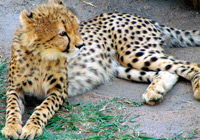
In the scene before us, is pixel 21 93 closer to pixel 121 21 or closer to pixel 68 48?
pixel 68 48

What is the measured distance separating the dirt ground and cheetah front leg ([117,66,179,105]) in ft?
0.18

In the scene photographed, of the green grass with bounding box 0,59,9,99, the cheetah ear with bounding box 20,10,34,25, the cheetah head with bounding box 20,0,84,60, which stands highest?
the cheetah ear with bounding box 20,10,34,25

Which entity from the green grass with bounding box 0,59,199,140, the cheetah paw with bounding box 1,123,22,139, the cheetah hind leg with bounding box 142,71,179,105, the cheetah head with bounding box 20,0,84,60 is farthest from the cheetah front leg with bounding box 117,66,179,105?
the cheetah paw with bounding box 1,123,22,139

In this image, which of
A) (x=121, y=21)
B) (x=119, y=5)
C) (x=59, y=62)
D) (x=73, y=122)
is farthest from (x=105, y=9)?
(x=73, y=122)

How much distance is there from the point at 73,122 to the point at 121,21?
5.35 feet

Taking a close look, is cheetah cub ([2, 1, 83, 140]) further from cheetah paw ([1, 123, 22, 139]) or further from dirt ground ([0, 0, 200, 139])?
dirt ground ([0, 0, 200, 139])

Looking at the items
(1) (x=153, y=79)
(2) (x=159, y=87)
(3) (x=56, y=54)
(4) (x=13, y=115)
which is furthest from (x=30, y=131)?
(1) (x=153, y=79)

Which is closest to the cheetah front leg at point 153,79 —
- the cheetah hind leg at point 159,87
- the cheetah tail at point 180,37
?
the cheetah hind leg at point 159,87

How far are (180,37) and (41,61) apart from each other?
1856 mm

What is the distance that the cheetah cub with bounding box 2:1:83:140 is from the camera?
3303 mm

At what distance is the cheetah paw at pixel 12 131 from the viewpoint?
9.84 ft

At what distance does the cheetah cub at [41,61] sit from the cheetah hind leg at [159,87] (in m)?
0.72

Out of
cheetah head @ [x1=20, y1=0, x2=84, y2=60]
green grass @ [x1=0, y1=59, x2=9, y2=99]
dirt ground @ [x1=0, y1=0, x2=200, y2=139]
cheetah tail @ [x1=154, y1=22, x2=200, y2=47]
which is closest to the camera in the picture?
dirt ground @ [x1=0, y1=0, x2=200, y2=139]

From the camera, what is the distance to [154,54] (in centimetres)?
426
